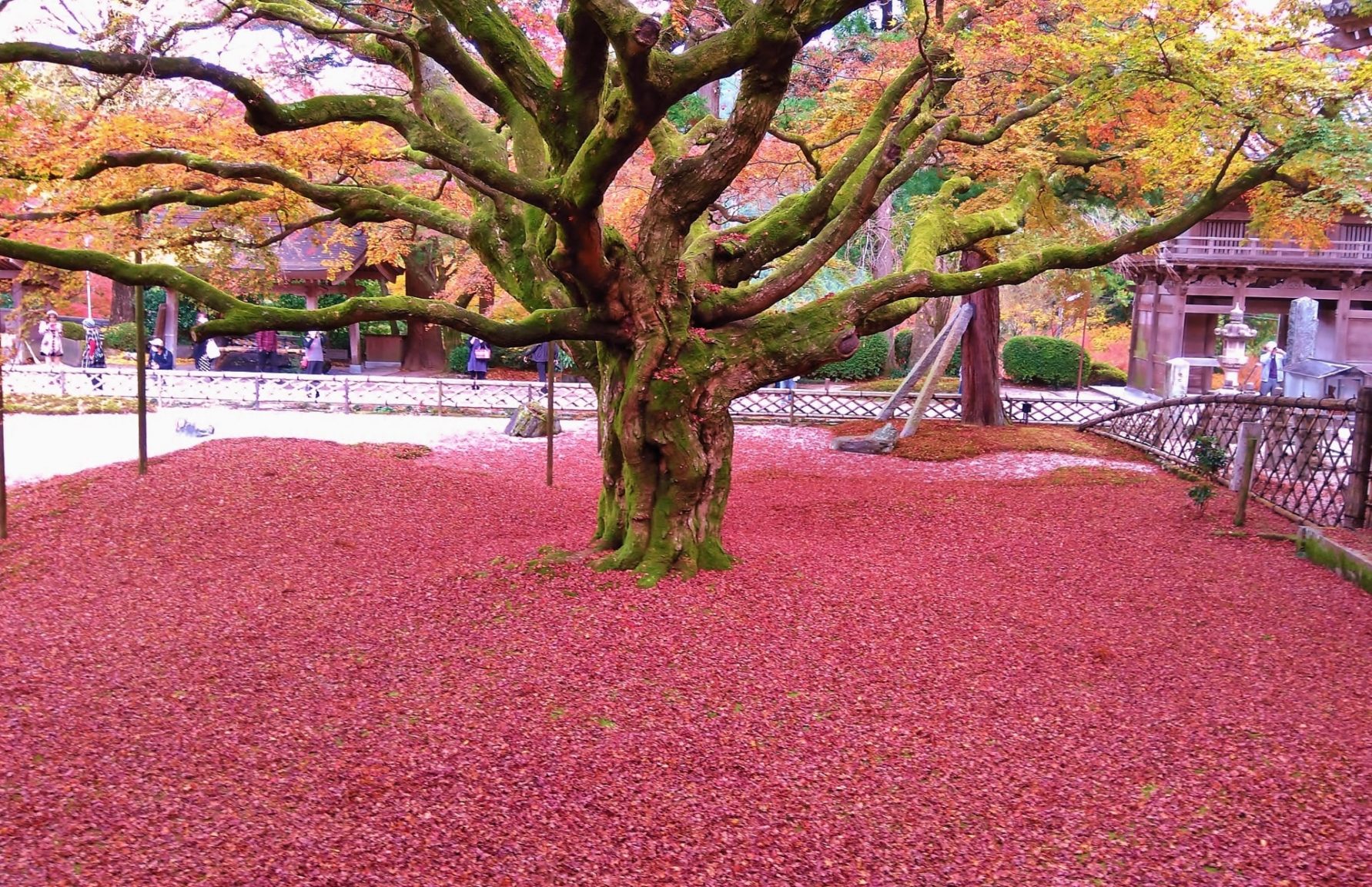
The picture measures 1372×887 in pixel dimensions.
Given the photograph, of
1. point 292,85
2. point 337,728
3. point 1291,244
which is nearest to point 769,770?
point 337,728

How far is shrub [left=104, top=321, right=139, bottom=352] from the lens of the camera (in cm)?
2858

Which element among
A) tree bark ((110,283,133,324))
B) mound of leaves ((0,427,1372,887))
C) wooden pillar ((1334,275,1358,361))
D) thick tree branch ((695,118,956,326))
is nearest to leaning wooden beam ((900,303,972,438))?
mound of leaves ((0,427,1372,887))

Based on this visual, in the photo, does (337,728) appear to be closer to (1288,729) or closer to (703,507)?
(703,507)

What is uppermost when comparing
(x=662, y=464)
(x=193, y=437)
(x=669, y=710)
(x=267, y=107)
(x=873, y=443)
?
(x=267, y=107)

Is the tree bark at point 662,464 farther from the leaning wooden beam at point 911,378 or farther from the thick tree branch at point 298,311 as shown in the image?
the leaning wooden beam at point 911,378

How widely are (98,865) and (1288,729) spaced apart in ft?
18.8

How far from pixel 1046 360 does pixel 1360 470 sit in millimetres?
18681

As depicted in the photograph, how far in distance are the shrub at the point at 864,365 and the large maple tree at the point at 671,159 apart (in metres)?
15.5

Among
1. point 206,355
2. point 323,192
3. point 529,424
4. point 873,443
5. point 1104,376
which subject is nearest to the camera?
point 323,192

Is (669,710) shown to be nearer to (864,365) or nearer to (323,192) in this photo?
(323,192)

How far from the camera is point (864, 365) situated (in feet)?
91.1

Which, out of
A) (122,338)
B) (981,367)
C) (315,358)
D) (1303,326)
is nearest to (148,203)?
(981,367)

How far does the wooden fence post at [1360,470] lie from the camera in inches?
375

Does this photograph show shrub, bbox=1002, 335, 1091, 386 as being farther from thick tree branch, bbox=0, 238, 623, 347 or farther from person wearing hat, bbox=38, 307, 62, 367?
person wearing hat, bbox=38, 307, 62, 367
